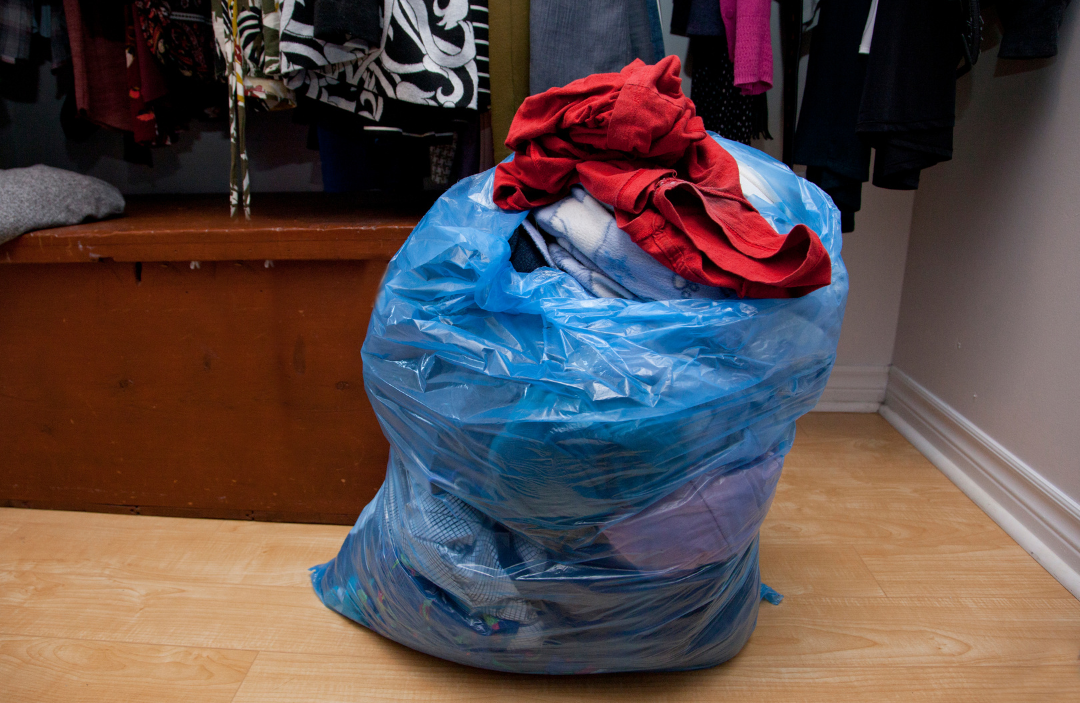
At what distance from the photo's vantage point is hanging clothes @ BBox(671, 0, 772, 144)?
1.00 m

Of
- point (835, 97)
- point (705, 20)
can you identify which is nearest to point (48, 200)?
point (705, 20)

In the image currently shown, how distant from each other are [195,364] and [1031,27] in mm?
1217

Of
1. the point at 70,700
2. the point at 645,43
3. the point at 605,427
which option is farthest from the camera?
the point at 645,43

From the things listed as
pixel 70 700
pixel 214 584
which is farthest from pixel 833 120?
pixel 70 700

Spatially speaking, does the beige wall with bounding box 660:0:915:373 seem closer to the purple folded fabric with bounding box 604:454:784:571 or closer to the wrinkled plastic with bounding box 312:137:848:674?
the wrinkled plastic with bounding box 312:137:848:674

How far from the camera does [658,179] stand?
62cm

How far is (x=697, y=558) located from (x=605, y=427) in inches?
6.8

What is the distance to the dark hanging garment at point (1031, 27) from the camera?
847mm

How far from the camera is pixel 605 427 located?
0.56 metres

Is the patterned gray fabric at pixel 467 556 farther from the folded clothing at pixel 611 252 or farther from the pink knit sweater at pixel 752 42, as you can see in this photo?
the pink knit sweater at pixel 752 42

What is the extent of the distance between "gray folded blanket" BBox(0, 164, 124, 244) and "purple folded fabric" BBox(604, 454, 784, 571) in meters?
0.90

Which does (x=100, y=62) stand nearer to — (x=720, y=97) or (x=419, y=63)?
(x=419, y=63)

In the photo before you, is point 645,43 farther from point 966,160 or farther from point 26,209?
point 26,209

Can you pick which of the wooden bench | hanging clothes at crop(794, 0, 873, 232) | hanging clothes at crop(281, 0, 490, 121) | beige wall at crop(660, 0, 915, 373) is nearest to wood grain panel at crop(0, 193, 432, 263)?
the wooden bench
